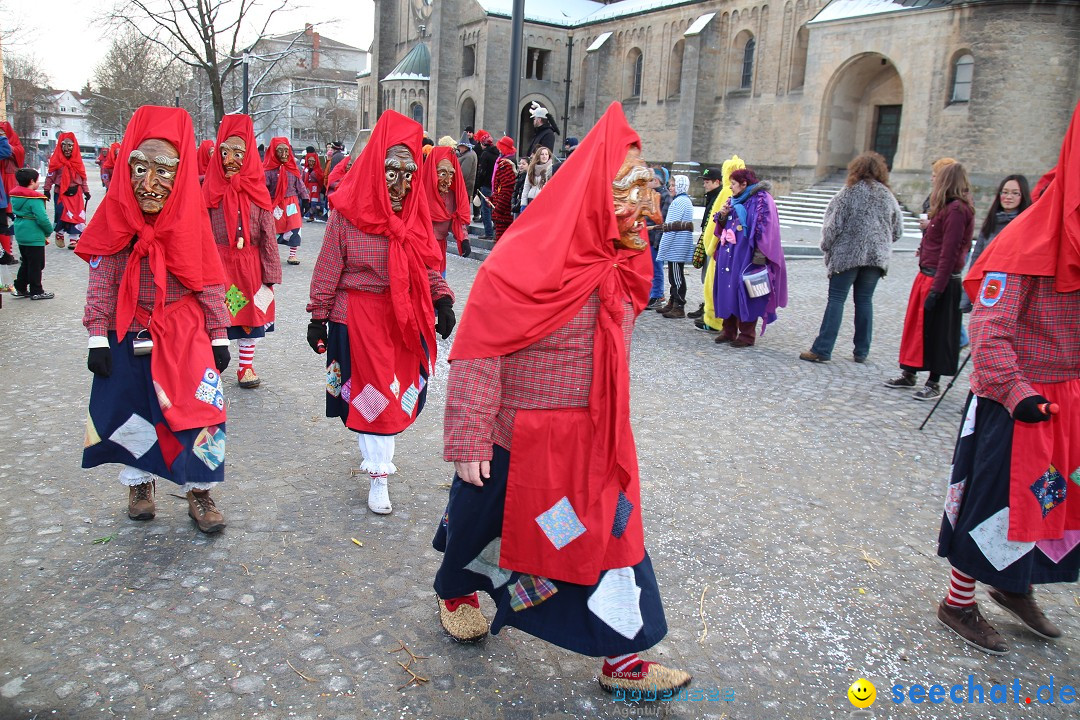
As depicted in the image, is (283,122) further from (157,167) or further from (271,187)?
(157,167)

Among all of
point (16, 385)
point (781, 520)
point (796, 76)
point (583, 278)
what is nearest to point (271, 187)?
point (16, 385)

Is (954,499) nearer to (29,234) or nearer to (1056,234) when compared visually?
(1056,234)

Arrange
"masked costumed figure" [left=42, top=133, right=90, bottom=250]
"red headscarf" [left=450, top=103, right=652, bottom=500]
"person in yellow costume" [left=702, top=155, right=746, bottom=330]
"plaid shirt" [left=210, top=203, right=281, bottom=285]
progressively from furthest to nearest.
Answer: "masked costumed figure" [left=42, top=133, right=90, bottom=250]
"person in yellow costume" [left=702, top=155, right=746, bottom=330]
"plaid shirt" [left=210, top=203, right=281, bottom=285]
"red headscarf" [left=450, top=103, right=652, bottom=500]

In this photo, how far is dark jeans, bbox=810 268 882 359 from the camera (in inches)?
333

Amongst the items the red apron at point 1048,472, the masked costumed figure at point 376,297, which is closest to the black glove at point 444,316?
the masked costumed figure at point 376,297

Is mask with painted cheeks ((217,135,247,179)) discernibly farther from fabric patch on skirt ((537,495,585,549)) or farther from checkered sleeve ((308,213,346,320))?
fabric patch on skirt ((537,495,585,549))

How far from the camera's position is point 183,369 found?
3.95 m

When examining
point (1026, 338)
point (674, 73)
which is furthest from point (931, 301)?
point (674, 73)

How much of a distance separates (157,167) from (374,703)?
2753mm

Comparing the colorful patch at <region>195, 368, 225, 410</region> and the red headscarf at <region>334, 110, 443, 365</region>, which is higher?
the red headscarf at <region>334, 110, 443, 365</region>

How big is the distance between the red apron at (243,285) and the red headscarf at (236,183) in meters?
0.14

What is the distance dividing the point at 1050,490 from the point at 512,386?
234 centimetres

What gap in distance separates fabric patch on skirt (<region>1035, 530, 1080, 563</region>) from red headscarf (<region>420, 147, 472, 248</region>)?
539 cm

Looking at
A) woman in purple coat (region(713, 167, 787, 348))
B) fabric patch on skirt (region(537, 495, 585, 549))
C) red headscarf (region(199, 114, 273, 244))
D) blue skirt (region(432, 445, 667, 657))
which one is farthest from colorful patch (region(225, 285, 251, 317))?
woman in purple coat (region(713, 167, 787, 348))
